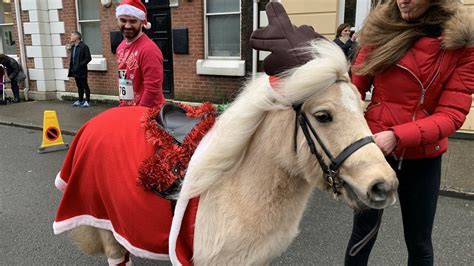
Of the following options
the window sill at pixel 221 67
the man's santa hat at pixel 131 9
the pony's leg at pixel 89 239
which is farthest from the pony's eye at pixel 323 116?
the window sill at pixel 221 67

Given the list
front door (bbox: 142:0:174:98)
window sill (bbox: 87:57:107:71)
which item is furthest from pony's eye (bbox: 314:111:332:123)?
window sill (bbox: 87:57:107:71)

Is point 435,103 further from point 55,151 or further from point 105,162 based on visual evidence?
point 55,151

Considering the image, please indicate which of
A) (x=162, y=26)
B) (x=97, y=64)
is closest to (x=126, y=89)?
(x=162, y=26)

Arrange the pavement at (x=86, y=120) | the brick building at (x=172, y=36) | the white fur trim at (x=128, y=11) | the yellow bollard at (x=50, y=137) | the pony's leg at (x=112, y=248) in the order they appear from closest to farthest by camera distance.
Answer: the pony's leg at (x=112, y=248), the white fur trim at (x=128, y=11), the pavement at (x=86, y=120), the yellow bollard at (x=50, y=137), the brick building at (x=172, y=36)

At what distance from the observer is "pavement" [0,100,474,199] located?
4613 mm

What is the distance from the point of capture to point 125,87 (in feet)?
11.6

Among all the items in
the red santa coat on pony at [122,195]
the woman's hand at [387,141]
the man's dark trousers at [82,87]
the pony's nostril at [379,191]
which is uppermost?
the woman's hand at [387,141]

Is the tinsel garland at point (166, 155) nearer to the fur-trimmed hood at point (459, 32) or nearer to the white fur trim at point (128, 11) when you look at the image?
the fur-trimmed hood at point (459, 32)

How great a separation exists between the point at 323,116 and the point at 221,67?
286 inches

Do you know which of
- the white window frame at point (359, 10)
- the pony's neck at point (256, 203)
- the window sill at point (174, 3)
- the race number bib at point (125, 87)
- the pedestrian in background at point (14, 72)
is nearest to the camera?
the pony's neck at point (256, 203)

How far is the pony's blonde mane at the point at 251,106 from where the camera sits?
146 cm

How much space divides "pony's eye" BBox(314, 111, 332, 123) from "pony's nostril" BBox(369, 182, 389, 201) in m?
0.30

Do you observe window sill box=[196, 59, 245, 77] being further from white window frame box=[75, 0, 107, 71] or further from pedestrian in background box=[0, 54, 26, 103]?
pedestrian in background box=[0, 54, 26, 103]

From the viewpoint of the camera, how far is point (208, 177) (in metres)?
1.69
